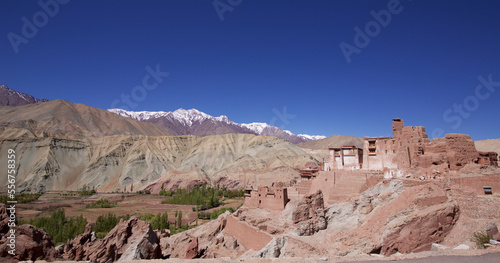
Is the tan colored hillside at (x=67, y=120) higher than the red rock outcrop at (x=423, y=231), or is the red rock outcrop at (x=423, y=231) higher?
the tan colored hillside at (x=67, y=120)

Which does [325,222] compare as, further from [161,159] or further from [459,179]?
[161,159]

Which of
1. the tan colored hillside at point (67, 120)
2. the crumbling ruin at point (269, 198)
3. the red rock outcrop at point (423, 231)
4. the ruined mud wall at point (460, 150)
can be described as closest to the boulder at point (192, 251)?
the crumbling ruin at point (269, 198)

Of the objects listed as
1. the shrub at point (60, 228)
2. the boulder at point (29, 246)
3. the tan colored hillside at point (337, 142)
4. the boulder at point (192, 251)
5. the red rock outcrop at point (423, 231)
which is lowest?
the shrub at point (60, 228)

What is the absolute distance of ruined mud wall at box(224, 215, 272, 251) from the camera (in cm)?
2459

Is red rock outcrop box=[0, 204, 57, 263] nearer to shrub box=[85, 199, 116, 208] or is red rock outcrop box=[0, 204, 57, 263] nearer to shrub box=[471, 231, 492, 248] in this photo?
shrub box=[471, 231, 492, 248]

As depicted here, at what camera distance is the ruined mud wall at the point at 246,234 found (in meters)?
24.6

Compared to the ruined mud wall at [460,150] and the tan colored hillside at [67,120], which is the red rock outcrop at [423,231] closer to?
the ruined mud wall at [460,150]

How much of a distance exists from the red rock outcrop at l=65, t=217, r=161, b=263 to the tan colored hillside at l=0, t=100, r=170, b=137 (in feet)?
366

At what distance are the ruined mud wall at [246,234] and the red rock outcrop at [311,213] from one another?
10.3 ft

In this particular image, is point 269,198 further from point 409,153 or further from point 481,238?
point 481,238

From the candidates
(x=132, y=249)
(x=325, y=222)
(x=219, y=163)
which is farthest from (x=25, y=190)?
(x=325, y=222)

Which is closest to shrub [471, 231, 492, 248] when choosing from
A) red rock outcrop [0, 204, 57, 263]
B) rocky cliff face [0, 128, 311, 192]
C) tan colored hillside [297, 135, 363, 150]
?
red rock outcrop [0, 204, 57, 263]

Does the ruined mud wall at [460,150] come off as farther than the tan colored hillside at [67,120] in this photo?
No

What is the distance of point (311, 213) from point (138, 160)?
95.8 m
